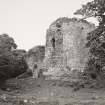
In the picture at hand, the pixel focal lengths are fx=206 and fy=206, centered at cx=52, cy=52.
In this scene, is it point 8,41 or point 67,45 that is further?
point 8,41

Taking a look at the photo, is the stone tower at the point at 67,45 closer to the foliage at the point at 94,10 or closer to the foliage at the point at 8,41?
the foliage at the point at 8,41

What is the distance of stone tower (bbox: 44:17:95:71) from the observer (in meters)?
22.1

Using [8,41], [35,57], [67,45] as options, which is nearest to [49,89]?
[67,45]

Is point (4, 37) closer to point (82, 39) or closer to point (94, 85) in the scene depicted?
point (82, 39)

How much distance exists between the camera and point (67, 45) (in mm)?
22391

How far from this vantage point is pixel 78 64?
71.9 feet

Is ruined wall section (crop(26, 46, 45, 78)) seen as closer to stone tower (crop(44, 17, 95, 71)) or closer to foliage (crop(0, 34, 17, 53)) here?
foliage (crop(0, 34, 17, 53))

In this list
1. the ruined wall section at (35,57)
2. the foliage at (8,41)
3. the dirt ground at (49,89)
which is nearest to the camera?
the dirt ground at (49,89)

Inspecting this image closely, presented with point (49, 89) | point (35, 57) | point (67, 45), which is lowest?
point (49, 89)

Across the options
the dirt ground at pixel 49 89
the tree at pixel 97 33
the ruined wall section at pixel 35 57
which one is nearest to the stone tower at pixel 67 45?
the dirt ground at pixel 49 89

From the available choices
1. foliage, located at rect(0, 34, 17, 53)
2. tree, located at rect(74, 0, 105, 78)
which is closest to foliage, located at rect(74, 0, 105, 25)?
tree, located at rect(74, 0, 105, 78)

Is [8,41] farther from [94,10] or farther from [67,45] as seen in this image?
[94,10]

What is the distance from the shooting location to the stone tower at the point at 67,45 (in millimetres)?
22094

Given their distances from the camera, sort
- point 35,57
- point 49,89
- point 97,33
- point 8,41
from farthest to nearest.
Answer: point 35,57 < point 8,41 < point 49,89 < point 97,33
